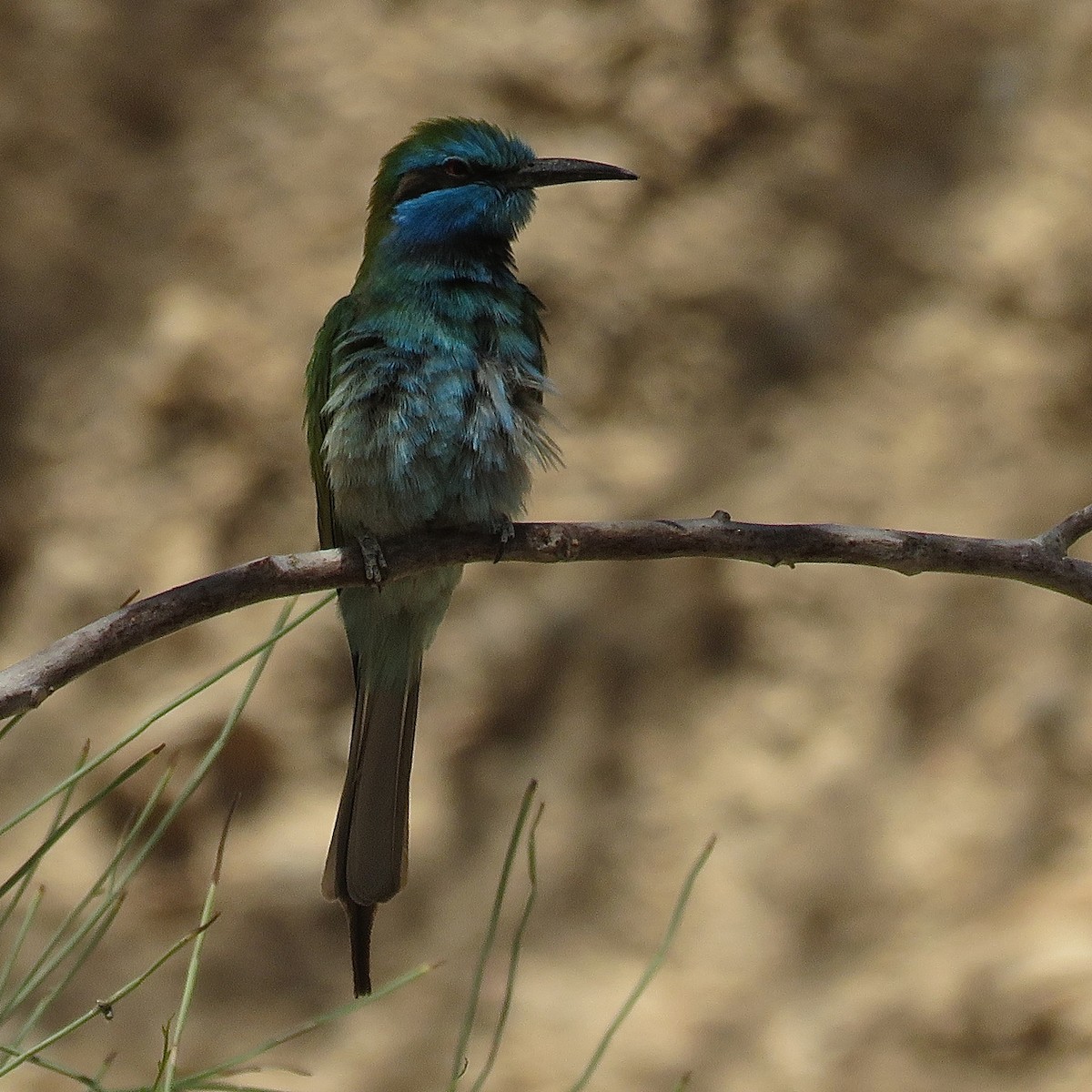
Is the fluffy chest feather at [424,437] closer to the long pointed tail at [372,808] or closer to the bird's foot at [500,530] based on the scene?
the bird's foot at [500,530]

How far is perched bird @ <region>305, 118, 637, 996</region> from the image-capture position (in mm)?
2152

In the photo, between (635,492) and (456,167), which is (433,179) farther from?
(635,492)

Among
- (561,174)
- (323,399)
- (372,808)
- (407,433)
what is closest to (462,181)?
(561,174)

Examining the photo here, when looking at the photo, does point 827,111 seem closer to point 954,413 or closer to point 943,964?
point 954,413

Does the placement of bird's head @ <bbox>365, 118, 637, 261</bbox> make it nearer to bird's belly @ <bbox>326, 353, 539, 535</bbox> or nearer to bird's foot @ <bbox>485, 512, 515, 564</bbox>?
bird's belly @ <bbox>326, 353, 539, 535</bbox>

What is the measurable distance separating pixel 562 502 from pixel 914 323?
3.49 feet

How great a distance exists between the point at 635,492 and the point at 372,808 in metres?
1.71

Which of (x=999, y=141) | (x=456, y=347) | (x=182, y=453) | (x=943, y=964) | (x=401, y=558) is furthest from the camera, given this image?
(x=999, y=141)

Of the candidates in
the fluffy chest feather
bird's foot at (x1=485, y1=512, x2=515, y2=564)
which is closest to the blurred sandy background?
the fluffy chest feather

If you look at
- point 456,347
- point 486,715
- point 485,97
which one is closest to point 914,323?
point 485,97

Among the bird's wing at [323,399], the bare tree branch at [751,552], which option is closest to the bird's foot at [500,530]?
the bare tree branch at [751,552]

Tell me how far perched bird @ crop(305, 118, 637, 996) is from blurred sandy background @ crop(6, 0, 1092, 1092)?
1.14m

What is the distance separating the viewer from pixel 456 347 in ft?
7.42

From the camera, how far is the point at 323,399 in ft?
7.96
